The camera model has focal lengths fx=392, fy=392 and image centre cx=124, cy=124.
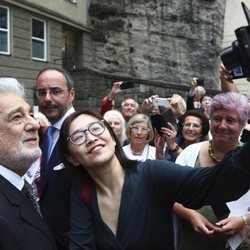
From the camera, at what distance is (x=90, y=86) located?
52.2ft

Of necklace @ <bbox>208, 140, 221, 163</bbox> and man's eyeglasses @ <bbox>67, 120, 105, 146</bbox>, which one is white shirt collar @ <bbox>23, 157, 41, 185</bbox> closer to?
man's eyeglasses @ <bbox>67, 120, 105, 146</bbox>

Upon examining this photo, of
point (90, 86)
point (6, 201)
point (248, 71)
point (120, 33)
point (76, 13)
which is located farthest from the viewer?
point (120, 33)

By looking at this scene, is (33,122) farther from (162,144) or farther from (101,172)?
(162,144)

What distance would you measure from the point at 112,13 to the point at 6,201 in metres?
20.7

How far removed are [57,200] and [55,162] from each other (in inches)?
9.9

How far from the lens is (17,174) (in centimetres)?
197

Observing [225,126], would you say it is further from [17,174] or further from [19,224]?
[19,224]

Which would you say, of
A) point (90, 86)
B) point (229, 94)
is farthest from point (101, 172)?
point (90, 86)

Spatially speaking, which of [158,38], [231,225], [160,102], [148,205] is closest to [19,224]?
[148,205]

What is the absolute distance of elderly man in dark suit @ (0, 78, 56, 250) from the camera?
1.64 meters

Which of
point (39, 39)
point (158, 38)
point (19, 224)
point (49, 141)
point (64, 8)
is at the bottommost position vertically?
point (19, 224)

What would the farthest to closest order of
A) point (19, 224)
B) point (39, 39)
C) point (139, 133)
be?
1. point (39, 39)
2. point (139, 133)
3. point (19, 224)

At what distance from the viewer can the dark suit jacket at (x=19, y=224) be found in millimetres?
1601

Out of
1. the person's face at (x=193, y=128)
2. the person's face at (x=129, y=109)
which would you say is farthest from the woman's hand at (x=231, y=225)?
the person's face at (x=129, y=109)
